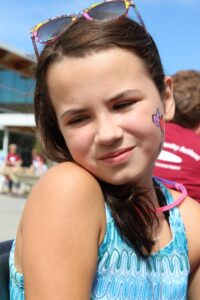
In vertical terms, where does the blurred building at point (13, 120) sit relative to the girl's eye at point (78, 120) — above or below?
below

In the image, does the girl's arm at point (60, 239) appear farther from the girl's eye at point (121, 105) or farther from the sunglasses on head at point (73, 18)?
the sunglasses on head at point (73, 18)

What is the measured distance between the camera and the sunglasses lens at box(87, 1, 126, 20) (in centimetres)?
139

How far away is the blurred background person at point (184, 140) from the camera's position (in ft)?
8.41

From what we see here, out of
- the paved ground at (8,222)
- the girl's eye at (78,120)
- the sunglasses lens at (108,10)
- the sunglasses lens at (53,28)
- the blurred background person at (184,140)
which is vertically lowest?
the paved ground at (8,222)

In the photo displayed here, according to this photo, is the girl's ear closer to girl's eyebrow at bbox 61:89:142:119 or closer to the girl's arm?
girl's eyebrow at bbox 61:89:142:119

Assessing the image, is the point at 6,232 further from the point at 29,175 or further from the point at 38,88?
the point at 29,175

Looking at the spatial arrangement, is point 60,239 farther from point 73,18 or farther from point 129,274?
point 73,18

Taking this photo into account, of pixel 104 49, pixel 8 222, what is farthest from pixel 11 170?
pixel 104 49

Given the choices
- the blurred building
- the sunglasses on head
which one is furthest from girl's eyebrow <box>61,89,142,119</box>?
the blurred building

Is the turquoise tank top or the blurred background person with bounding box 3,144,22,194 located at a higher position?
the turquoise tank top

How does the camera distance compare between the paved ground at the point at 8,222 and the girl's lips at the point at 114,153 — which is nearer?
the girl's lips at the point at 114,153

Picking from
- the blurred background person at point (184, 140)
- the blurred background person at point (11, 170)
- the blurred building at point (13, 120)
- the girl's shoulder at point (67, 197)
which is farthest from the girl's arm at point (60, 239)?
the blurred building at point (13, 120)

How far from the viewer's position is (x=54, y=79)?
132cm

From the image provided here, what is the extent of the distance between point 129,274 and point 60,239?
9.5 inches
